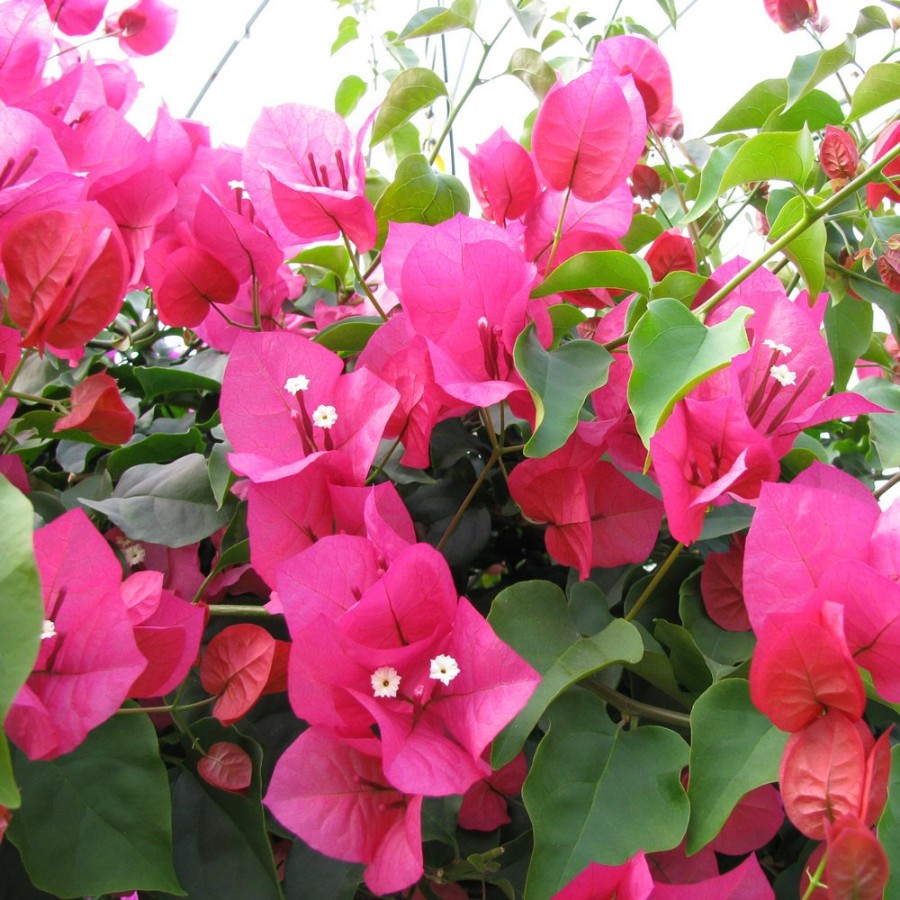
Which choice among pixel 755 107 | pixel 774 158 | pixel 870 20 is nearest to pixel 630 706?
pixel 774 158

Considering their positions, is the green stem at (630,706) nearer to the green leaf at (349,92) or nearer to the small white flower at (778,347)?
the small white flower at (778,347)

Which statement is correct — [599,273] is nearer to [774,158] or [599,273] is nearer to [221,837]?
[774,158]

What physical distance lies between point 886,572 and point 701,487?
85 mm

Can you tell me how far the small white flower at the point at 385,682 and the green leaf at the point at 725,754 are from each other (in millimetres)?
124

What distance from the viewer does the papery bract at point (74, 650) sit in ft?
1.13

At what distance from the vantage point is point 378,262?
24.9 inches

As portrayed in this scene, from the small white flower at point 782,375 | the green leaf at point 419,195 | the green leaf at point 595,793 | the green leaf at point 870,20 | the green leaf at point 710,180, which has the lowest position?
the green leaf at point 595,793

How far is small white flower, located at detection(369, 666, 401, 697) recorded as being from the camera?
0.39 m

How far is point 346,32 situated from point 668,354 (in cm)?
67

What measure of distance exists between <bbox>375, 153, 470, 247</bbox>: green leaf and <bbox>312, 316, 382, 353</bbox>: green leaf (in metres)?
0.07

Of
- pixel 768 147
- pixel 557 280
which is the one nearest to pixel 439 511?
pixel 557 280

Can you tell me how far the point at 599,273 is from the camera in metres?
0.45

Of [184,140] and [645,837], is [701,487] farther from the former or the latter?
[184,140]

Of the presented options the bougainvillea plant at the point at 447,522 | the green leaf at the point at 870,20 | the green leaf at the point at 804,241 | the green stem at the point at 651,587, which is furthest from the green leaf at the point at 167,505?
the green leaf at the point at 870,20
